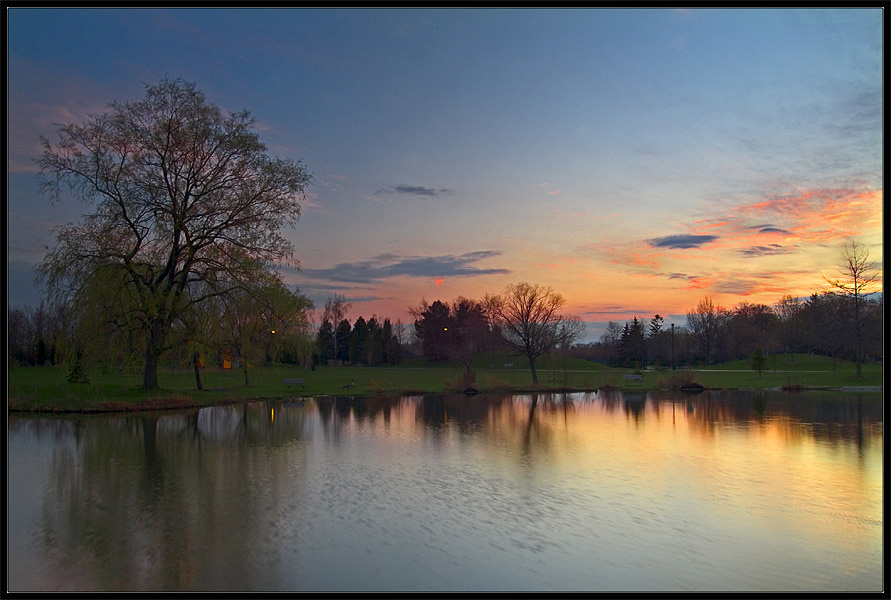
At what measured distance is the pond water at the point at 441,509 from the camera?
7.61 metres

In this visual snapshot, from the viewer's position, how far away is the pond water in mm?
7613

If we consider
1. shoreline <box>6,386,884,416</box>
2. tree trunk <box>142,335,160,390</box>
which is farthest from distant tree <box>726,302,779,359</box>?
tree trunk <box>142,335,160,390</box>

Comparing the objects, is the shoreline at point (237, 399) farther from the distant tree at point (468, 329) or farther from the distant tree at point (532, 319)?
the distant tree at point (468, 329)

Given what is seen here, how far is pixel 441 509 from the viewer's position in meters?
10.6

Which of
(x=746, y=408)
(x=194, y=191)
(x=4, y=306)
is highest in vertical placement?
(x=194, y=191)

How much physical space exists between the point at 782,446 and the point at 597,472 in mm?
7045

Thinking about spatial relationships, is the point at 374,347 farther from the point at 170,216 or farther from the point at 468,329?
the point at 170,216

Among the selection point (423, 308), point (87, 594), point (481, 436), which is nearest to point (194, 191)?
point (481, 436)

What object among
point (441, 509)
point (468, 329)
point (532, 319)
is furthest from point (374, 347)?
point (441, 509)

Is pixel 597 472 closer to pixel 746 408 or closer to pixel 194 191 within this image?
pixel 746 408

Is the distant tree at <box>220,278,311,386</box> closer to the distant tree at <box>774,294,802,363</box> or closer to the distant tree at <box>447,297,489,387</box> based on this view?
the distant tree at <box>447,297,489,387</box>

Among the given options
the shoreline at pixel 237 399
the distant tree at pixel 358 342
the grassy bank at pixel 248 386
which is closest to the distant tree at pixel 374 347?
the distant tree at pixel 358 342

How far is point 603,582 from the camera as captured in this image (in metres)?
7.40

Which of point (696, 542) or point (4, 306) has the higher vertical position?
point (4, 306)
